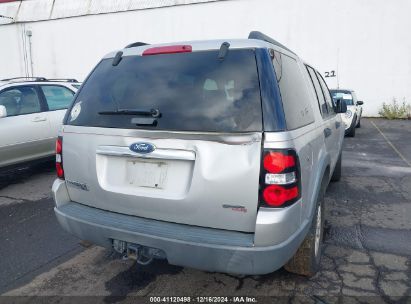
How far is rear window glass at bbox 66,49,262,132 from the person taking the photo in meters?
2.18

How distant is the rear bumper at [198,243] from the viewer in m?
2.10

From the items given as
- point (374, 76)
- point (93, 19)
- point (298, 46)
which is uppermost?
point (93, 19)

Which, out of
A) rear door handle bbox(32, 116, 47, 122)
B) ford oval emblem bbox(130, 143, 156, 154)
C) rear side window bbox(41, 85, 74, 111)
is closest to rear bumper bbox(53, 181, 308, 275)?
ford oval emblem bbox(130, 143, 156, 154)

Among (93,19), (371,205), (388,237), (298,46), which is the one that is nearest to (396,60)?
(298,46)

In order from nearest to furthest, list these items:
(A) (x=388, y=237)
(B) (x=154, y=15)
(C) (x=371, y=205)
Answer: (A) (x=388, y=237) < (C) (x=371, y=205) < (B) (x=154, y=15)

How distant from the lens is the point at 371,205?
4852 millimetres

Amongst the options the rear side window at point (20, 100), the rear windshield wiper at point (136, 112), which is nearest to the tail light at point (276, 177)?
the rear windshield wiper at point (136, 112)

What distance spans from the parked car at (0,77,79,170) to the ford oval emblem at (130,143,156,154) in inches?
135

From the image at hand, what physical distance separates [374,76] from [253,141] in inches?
662

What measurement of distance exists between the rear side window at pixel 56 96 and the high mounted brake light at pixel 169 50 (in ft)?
14.2

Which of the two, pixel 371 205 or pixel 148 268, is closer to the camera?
pixel 148 268

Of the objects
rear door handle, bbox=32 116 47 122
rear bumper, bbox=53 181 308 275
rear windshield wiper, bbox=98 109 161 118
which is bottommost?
rear bumper, bbox=53 181 308 275

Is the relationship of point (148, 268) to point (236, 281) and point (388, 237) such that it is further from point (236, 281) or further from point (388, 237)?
point (388, 237)

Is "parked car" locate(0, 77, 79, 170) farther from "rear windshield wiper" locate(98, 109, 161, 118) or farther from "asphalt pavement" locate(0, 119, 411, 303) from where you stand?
"rear windshield wiper" locate(98, 109, 161, 118)
